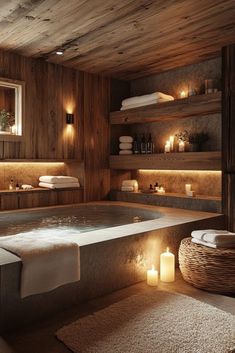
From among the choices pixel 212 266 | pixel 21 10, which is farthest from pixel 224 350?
pixel 21 10

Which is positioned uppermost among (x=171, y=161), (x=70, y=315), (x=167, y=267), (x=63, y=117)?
(x=63, y=117)

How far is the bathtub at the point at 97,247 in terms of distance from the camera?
5.86 feet

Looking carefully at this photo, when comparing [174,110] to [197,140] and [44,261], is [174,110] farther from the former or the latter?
[44,261]

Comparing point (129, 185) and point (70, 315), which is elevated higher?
point (129, 185)

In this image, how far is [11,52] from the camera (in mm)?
3629

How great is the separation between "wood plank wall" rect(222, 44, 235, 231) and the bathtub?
0.59 feet

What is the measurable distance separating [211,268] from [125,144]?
2.68 m

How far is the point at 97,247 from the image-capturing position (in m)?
2.17

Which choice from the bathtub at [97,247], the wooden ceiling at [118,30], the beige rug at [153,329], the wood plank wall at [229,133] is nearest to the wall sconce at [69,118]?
the wooden ceiling at [118,30]

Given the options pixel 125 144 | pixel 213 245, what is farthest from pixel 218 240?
pixel 125 144

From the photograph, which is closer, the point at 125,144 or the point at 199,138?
the point at 199,138

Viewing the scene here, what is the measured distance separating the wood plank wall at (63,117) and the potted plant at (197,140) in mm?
1348

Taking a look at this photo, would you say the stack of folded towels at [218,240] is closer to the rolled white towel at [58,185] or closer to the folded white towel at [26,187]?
the rolled white towel at [58,185]

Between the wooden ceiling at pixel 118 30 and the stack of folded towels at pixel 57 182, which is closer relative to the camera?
the wooden ceiling at pixel 118 30
